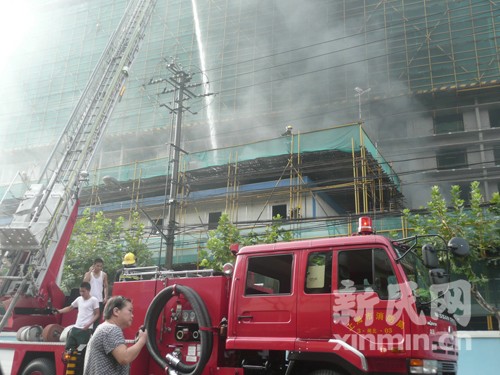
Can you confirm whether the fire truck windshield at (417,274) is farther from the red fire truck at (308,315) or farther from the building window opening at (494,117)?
the building window opening at (494,117)

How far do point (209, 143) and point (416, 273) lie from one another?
24.6 m

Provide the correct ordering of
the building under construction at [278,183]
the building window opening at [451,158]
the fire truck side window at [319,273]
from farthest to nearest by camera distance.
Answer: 1. the building window opening at [451,158]
2. the building under construction at [278,183]
3. the fire truck side window at [319,273]

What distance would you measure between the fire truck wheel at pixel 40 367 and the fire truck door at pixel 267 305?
344cm

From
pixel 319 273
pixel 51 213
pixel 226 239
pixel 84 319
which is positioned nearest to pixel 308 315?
pixel 319 273

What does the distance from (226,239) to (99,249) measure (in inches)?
216

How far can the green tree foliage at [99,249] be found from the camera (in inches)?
735

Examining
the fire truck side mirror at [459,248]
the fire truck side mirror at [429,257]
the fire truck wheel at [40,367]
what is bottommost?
the fire truck wheel at [40,367]

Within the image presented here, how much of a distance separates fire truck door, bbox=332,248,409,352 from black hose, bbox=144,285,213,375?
1.72 m

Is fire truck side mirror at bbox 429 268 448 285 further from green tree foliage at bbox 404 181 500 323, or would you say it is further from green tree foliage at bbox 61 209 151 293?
green tree foliage at bbox 61 209 151 293

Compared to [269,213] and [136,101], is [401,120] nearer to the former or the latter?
[269,213]

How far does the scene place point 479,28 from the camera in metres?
24.9

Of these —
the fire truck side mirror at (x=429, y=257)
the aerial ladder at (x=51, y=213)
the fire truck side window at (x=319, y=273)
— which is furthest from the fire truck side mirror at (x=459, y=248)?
the aerial ladder at (x=51, y=213)

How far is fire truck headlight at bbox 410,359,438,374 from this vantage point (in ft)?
16.9

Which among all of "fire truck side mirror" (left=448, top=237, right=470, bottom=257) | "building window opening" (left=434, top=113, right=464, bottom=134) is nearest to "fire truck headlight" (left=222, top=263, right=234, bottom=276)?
"fire truck side mirror" (left=448, top=237, right=470, bottom=257)
